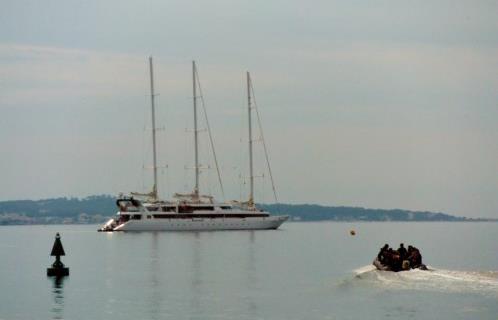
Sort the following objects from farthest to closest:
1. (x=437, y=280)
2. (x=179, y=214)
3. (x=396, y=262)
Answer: (x=179, y=214)
(x=396, y=262)
(x=437, y=280)

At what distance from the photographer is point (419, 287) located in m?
59.9

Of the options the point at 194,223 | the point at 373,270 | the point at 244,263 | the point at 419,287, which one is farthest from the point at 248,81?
the point at 419,287

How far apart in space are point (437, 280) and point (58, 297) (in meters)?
20.3

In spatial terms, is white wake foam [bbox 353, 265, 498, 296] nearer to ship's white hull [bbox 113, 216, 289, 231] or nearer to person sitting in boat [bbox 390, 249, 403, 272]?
person sitting in boat [bbox 390, 249, 403, 272]

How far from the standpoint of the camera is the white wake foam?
191 feet

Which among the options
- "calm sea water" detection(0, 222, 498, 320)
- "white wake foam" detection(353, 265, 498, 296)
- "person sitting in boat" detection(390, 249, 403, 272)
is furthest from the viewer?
"person sitting in boat" detection(390, 249, 403, 272)

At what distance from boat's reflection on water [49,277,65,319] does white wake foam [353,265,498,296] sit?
17.3 metres

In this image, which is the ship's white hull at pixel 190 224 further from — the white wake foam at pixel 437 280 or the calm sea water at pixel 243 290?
the white wake foam at pixel 437 280

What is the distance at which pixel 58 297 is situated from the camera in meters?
61.0

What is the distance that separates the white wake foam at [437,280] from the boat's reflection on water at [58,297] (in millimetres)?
17301

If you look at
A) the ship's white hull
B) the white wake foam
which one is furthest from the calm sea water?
the ship's white hull

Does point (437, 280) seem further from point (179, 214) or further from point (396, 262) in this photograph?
point (179, 214)

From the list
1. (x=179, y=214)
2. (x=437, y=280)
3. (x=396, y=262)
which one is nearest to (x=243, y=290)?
(x=396, y=262)

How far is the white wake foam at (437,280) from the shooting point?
191ft
